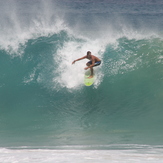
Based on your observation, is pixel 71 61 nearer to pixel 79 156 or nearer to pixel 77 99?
pixel 77 99

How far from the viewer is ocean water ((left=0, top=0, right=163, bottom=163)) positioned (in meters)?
8.48

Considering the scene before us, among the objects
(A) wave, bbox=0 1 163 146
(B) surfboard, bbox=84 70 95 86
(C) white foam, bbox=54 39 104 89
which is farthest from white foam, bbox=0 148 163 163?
(C) white foam, bbox=54 39 104 89

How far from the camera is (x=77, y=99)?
1180 cm

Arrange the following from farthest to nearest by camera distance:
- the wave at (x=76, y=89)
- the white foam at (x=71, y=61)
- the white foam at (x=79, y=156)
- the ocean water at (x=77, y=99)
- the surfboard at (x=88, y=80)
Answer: the white foam at (x=71, y=61) < the surfboard at (x=88, y=80) < the wave at (x=76, y=89) < the ocean water at (x=77, y=99) < the white foam at (x=79, y=156)

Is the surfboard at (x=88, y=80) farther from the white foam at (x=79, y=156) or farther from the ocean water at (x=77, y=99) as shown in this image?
the white foam at (x=79, y=156)

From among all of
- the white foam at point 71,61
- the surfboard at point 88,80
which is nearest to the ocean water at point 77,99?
the white foam at point 71,61

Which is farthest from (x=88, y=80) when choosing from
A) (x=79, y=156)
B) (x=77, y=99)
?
(x=79, y=156)

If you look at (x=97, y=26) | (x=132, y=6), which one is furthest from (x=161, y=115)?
(x=132, y=6)

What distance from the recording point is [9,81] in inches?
523

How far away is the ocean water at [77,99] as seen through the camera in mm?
8484

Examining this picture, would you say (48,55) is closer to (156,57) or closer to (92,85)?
(92,85)

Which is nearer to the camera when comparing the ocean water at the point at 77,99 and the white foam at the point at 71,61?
the ocean water at the point at 77,99

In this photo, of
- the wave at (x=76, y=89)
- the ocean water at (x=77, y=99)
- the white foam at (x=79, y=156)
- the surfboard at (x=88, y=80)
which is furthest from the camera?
the surfboard at (x=88, y=80)

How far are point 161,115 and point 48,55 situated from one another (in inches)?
230
